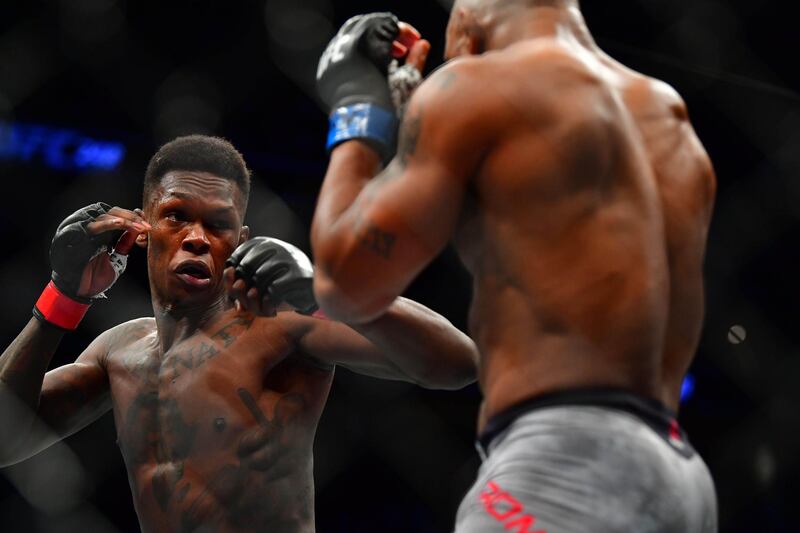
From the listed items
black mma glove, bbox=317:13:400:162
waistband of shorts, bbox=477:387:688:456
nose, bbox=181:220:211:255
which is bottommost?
nose, bbox=181:220:211:255

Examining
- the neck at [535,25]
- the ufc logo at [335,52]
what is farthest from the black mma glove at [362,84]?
the neck at [535,25]

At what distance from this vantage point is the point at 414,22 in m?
3.07

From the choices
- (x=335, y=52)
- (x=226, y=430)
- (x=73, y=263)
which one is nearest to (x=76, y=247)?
(x=73, y=263)

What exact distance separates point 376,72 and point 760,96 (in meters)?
2.46

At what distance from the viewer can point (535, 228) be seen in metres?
1.13

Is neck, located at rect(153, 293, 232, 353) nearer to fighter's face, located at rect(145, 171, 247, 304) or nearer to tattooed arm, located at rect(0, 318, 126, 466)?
fighter's face, located at rect(145, 171, 247, 304)

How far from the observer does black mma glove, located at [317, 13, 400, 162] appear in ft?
4.23

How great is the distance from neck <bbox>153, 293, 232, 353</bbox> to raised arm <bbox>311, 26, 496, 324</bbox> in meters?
0.92

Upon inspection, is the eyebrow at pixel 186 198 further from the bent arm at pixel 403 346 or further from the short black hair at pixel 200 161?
the bent arm at pixel 403 346

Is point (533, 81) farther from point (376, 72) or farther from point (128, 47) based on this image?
point (128, 47)

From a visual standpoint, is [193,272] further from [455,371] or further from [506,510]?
[506,510]

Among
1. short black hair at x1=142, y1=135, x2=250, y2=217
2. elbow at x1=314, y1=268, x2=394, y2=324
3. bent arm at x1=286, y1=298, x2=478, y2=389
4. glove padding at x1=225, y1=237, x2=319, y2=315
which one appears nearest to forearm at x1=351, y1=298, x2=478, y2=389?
bent arm at x1=286, y1=298, x2=478, y2=389

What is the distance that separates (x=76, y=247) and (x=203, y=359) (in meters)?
0.39

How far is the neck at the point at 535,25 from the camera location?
1.27 meters
